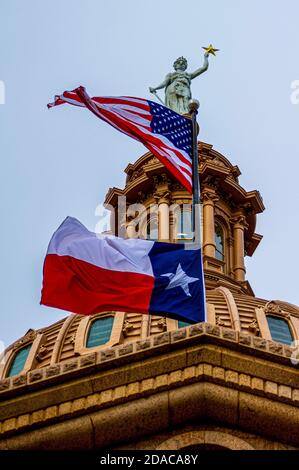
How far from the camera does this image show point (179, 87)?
61375mm

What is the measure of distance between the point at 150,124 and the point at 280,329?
52.2ft

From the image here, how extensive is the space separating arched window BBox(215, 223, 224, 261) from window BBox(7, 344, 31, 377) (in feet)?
41.9

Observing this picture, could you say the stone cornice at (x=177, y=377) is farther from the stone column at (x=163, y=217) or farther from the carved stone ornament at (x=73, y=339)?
the stone column at (x=163, y=217)

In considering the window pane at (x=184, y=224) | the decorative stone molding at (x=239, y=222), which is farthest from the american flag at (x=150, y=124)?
the decorative stone molding at (x=239, y=222)

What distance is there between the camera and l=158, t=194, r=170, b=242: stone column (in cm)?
5577

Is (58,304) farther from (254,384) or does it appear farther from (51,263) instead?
(254,384)

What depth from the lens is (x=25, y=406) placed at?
81.3 feet

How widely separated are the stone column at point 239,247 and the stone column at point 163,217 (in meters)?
3.25

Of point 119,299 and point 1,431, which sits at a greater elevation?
point 119,299

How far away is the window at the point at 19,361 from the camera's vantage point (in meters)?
45.5

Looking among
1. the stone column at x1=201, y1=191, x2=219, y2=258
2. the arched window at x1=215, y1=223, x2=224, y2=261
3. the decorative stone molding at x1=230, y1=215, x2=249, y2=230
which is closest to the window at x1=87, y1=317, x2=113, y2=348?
the stone column at x1=201, y1=191, x2=219, y2=258

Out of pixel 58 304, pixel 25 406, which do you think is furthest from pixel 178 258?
pixel 25 406

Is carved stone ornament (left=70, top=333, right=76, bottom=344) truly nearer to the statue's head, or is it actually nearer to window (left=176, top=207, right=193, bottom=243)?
window (left=176, top=207, right=193, bottom=243)

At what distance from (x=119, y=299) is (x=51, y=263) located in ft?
4.94
